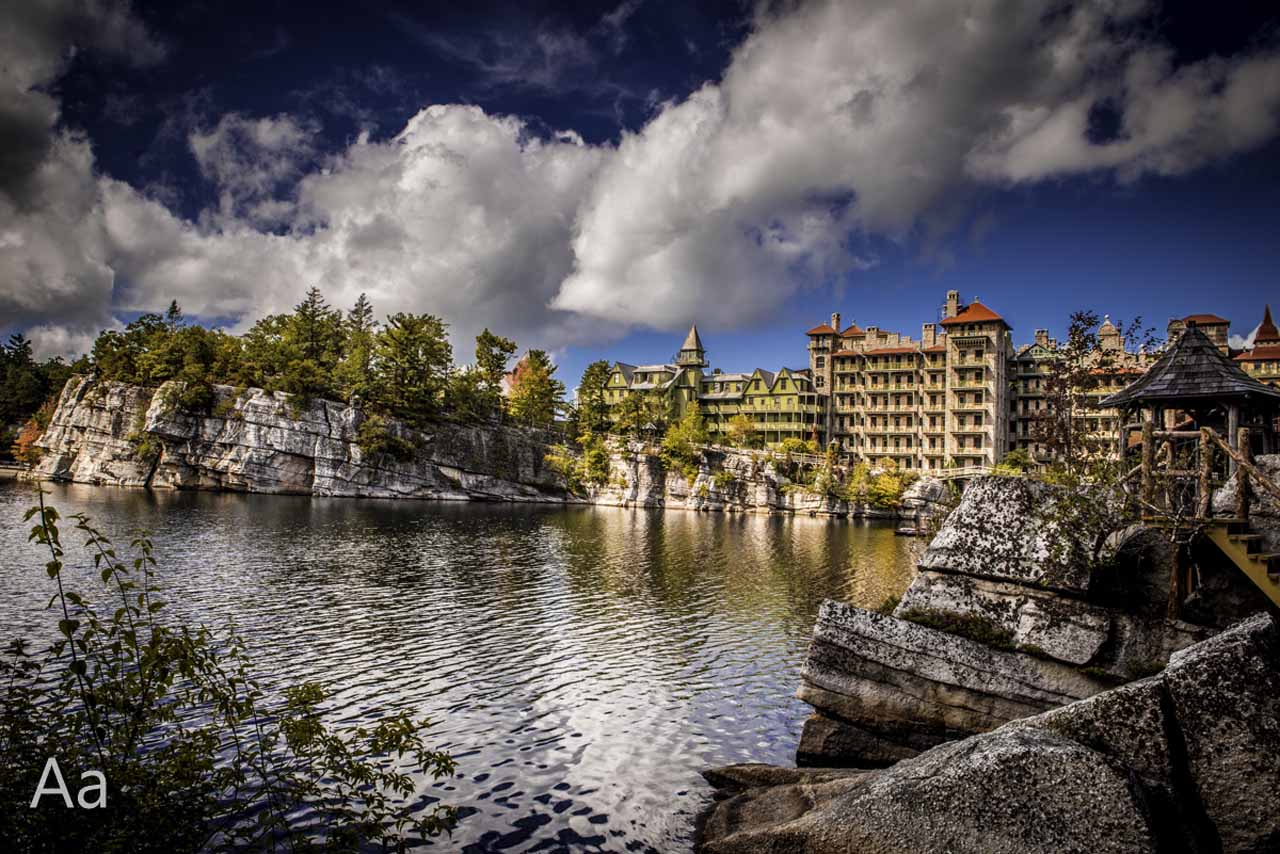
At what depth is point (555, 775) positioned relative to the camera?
1419 cm

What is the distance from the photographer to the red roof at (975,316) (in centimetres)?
9775

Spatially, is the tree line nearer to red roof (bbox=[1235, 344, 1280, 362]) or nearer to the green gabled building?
the green gabled building

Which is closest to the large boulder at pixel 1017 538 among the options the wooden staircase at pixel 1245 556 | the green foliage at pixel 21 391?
the wooden staircase at pixel 1245 556

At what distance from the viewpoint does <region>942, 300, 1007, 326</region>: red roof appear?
97750 millimetres

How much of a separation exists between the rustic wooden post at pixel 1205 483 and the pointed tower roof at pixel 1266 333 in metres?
113

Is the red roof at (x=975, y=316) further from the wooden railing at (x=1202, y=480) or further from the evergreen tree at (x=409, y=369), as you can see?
the wooden railing at (x=1202, y=480)

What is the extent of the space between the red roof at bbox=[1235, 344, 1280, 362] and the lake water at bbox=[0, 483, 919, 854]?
73.1m

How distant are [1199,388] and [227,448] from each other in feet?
319

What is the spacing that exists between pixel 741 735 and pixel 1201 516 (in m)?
10.8

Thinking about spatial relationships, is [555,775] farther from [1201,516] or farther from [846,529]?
[846,529]

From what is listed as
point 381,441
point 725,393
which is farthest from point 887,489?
point 381,441

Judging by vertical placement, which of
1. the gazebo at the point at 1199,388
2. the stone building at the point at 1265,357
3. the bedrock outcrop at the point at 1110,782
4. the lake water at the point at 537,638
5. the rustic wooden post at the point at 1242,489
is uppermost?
the stone building at the point at 1265,357

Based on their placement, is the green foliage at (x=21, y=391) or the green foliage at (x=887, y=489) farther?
the green foliage at (x=21, y=391)

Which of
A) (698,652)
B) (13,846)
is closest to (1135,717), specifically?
(13,846)
